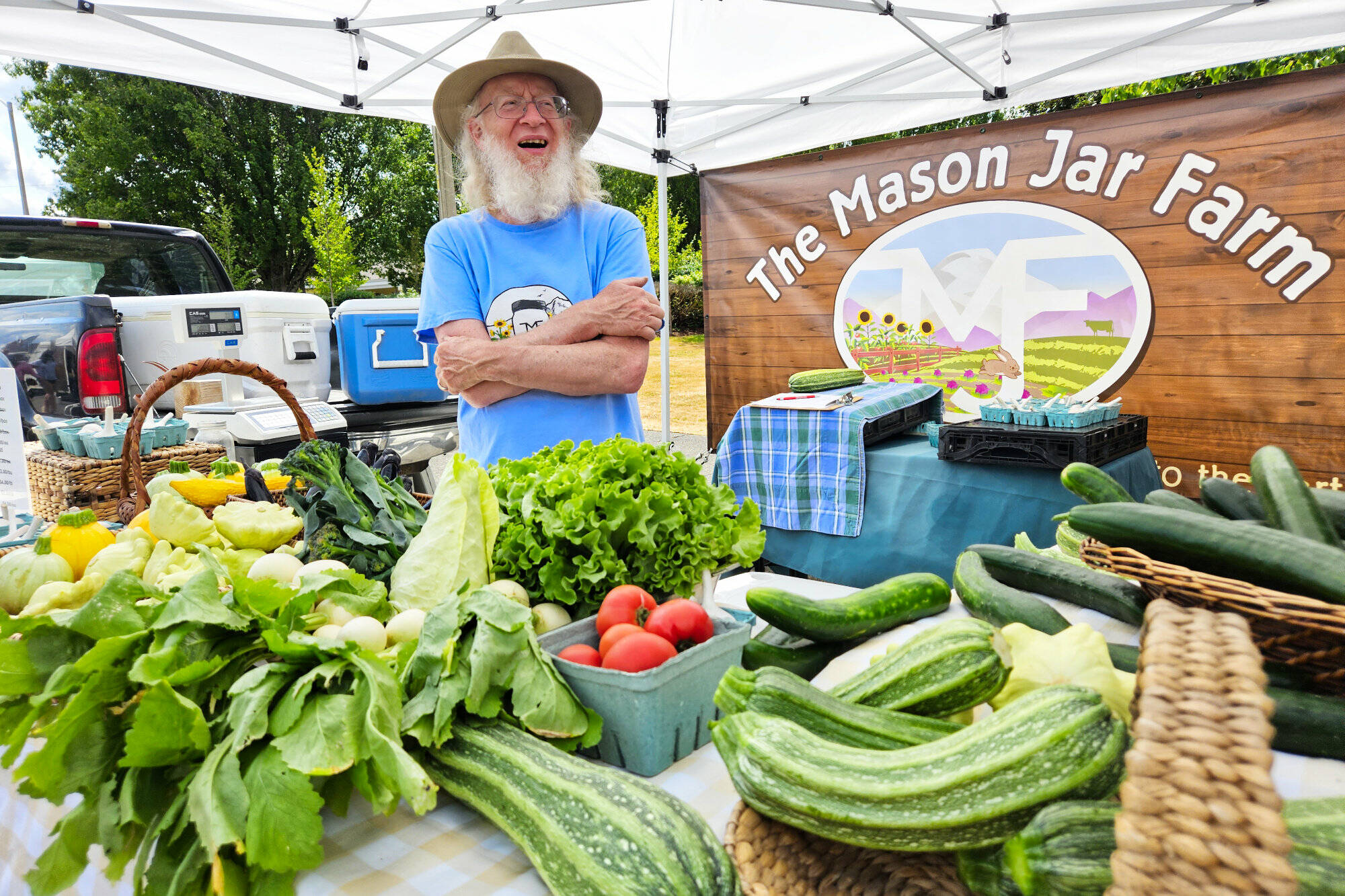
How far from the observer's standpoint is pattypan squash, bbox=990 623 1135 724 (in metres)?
0.99

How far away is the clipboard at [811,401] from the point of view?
410 cm

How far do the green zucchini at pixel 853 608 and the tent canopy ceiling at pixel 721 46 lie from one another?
11.8 ft

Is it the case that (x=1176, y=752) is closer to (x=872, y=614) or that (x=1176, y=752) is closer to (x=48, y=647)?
(x=872, y=614)

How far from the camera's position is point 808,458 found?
4.18 metres

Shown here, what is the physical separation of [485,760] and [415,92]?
205 inches

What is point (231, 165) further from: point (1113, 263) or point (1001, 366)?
point (1113, 263)

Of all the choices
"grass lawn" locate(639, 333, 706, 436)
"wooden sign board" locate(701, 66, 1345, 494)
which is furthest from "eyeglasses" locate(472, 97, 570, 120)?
"grass lawn" locate(639, 333, 706, 436)

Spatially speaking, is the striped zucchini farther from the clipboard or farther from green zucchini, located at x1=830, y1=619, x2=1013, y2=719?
green zucchini, located at x1=830, y1=619, x2=1013, y2=719

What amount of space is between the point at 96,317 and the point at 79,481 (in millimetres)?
1878

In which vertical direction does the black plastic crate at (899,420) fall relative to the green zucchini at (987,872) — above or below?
above

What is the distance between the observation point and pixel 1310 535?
1.17 m

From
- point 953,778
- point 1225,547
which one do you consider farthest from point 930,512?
point 953,778

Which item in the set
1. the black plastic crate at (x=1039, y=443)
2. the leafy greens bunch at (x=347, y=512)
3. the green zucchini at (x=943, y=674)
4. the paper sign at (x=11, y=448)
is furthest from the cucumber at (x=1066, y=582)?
the paper sign at (x=11, y=448)

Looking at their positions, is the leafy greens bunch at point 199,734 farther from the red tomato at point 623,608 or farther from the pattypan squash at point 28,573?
the pattypan squash at point 28,573
